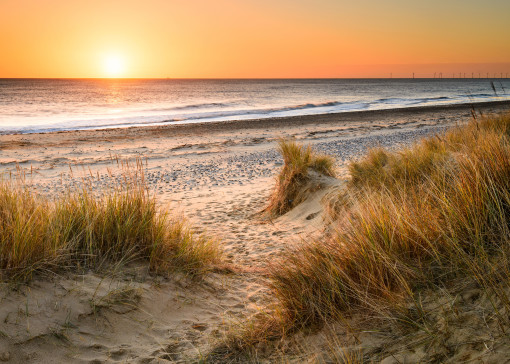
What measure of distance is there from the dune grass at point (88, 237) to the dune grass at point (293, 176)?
2633 mm

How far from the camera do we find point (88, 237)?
3641 millimetres

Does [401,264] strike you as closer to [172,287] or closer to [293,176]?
[172,287]

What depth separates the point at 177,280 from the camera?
3.82m

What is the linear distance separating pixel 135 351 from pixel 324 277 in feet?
5.00

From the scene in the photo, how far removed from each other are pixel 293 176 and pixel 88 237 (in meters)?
4.22

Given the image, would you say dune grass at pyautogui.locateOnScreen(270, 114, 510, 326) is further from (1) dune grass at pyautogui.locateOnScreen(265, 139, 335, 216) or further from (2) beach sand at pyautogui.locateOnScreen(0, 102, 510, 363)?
(1) dune grass at pyautogui.locateOnScreen(265, 139, 335, 216)

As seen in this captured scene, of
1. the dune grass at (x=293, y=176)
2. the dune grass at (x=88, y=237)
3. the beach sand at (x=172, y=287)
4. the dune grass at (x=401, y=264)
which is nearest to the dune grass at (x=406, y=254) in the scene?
the dune grass at (x=401, y=264)

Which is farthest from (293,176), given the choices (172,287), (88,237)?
(88,237)

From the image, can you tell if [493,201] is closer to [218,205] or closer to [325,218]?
[325,218]

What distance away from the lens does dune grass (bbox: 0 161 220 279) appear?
3119 millimetres

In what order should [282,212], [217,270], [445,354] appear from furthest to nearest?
1. [282,212]
2. [217,270]
3. [445,354]

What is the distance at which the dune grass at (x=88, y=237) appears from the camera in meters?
3.12

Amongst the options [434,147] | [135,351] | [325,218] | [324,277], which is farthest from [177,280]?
[434,147]

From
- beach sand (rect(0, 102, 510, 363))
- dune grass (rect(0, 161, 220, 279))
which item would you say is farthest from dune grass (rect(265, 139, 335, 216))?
dune grass (rect(0, 161, 220, 279))
